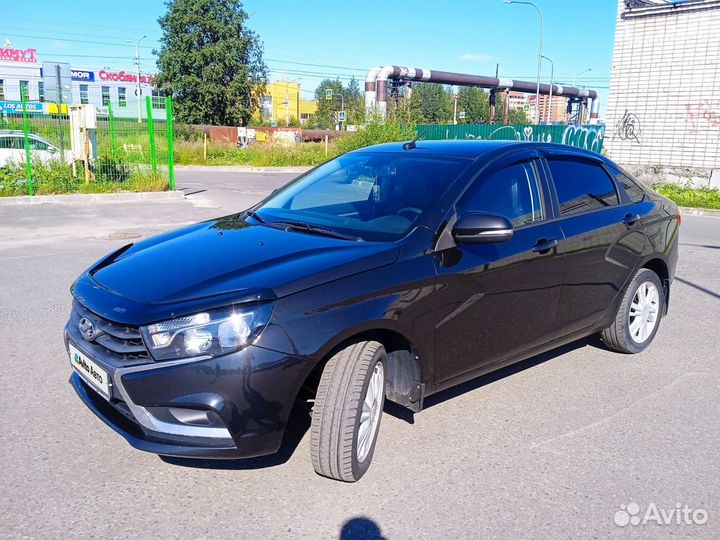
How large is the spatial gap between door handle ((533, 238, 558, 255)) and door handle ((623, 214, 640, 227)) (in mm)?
1025

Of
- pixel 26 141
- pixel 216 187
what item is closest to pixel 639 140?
A: pixel 216 187

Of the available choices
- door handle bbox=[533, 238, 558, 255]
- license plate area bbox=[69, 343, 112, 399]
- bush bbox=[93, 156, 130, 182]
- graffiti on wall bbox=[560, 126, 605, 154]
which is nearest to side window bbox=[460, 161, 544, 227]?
door handle bbox=[533, 238, 558, 255]

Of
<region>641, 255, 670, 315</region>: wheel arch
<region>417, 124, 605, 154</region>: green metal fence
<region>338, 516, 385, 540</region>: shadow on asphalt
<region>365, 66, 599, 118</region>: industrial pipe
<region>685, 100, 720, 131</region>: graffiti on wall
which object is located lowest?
<region>338, 516, 385, 540</region>: shadow on asphalt

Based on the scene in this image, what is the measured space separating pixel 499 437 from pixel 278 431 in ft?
4.86

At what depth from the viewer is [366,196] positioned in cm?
431

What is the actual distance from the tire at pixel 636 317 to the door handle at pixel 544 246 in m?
1.19

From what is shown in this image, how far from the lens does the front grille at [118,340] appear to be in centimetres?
295

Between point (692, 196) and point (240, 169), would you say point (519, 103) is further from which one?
point (692, 196)

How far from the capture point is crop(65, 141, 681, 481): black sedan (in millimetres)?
2887

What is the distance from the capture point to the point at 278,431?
297 centimetres

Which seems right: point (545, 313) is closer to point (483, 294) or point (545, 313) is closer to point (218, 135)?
point (483, 294)

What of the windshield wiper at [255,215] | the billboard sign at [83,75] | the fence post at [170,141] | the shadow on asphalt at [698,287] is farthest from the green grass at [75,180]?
the billboard sign at [83,75]

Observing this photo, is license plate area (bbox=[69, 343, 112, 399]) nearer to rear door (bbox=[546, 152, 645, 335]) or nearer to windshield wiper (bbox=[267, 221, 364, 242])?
windshield wiper (bbox=[267, 221, 364, 242])

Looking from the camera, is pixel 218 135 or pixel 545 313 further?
pixel 218 135
